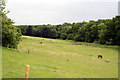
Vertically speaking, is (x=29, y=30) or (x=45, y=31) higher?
(x=29, y=30)

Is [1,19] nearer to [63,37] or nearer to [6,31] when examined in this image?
[6,31]

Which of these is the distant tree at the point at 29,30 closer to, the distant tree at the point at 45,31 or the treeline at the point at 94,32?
the treeline at the point at 94,32

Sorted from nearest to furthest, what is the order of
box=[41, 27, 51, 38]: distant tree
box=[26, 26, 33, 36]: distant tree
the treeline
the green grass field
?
the green grass field
the treeline
box=[41, 27, 51, 38]: distant tree
box=[26, 26, 33, 36]: distant tree

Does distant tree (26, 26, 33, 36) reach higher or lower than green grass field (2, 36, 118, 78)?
higher

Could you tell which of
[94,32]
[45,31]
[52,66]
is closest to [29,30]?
[45,31]

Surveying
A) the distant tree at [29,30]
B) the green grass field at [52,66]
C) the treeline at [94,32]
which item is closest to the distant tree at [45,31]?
the treeline at [94,32]

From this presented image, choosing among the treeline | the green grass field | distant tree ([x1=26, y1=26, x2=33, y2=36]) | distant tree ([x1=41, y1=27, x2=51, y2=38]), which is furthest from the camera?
distant tree ([x1=26, y1=26, x2=33, y2=36])

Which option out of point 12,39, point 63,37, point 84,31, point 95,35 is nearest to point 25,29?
point 63,37

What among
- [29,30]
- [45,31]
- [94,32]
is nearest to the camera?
[94,32]

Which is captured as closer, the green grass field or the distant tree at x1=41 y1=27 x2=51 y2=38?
the green grass field

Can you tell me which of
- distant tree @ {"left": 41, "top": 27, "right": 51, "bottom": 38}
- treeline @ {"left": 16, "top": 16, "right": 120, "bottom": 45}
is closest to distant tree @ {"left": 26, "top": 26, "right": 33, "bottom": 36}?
treeline @ {"left": 16, "top": 16, "right": 120, "bottom": 45}

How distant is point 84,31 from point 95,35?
939 cm

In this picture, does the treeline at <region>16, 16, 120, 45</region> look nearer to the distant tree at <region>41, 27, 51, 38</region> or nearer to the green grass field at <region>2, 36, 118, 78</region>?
the distant tree at <region>41, 27, 51, 38</region>

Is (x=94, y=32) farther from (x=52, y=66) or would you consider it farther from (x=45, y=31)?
(x=52, y=66)
